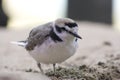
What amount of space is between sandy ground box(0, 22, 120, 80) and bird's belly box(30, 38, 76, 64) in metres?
0.25

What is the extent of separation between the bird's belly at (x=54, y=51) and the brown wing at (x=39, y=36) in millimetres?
122

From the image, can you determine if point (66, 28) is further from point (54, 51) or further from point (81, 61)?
point (81, 61)

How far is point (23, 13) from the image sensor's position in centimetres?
2000

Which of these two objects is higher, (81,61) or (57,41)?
(57,41)

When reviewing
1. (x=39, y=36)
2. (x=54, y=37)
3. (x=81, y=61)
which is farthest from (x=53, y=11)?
(x=54, y=37)

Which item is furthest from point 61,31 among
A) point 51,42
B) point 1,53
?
point 1,53

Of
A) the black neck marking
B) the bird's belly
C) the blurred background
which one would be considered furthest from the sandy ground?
the blurred background

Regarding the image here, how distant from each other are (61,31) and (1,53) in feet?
11.1

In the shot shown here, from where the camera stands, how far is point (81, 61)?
29.8ft

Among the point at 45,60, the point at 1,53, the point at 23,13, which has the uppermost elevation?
the point at 45,60

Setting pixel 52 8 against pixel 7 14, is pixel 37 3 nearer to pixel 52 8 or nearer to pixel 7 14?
pixel 52 8

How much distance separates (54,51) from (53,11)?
512 inches

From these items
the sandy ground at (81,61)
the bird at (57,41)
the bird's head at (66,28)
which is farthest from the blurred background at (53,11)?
the bird's head at (66,28)

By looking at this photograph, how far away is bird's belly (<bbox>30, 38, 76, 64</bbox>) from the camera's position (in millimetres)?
6977
